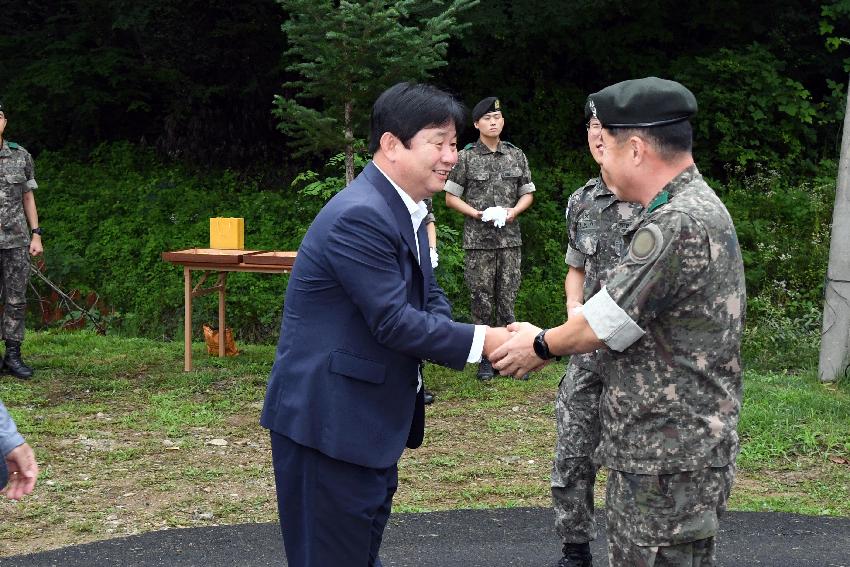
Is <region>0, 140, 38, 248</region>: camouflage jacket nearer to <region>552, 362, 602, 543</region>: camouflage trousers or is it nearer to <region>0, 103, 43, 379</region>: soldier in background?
<region>0, 103, 43, 379</region>: soldier in background

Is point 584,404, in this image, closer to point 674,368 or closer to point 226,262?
point 674,368

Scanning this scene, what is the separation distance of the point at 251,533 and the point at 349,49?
15.8 ft

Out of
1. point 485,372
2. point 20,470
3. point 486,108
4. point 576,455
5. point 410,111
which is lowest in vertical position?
point 485,372

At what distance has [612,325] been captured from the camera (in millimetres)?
3168

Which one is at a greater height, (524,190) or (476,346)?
(524,190)

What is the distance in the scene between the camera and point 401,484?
6910 millimetres

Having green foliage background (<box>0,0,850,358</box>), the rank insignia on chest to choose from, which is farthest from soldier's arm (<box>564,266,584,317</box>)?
green foliage background (<box>0,0,850,358</box>)

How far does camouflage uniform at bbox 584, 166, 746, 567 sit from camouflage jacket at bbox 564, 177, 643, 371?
65.4 inches

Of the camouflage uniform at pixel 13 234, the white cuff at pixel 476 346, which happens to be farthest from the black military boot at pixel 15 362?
the white cuff at pixel 476 346

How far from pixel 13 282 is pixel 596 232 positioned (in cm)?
621

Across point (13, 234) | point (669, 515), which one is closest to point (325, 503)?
point (669, 515)

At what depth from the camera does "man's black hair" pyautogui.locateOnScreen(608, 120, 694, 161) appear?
3.21 metres

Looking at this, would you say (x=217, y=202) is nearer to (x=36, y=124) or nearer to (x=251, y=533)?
(x=36, y=124)

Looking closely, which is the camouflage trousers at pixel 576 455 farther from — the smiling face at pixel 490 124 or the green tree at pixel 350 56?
the green tree at pixel 350 56
